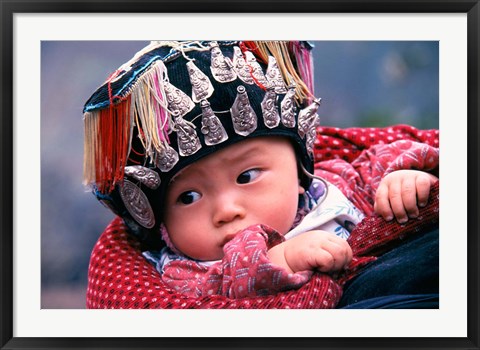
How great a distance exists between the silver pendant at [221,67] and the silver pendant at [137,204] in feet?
0.85

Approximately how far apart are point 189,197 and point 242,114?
0.19 metres

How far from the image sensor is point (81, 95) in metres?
1.50

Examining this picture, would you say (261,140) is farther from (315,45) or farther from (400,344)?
(400,344)

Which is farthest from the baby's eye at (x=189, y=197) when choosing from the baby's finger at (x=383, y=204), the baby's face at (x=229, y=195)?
the baby's finger at (x=383, y=204)

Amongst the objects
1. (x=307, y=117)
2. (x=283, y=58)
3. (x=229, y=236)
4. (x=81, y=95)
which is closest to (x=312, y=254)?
(x=229, y=236)

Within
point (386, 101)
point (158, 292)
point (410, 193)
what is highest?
point (386, 101)

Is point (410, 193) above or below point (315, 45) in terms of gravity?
below

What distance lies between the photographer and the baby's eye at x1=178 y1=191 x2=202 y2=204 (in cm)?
147

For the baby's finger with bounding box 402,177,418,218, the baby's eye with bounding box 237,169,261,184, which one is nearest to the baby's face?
the baby's eye with bounding box 237,169,261,184

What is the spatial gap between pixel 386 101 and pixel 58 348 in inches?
31.0
